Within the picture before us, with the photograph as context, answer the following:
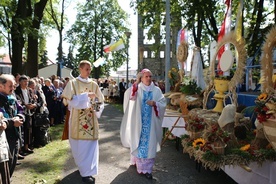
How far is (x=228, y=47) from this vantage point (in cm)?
602

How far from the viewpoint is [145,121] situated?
5.69 meters

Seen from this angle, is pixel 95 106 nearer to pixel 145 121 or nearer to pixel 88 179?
pixel 145 121

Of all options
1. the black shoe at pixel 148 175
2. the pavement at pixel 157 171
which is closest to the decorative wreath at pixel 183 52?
the pavement at pixel 157 171

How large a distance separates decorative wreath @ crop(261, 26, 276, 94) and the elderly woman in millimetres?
2028

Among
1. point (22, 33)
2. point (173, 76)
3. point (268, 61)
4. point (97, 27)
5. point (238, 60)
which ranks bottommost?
point (173, 76)

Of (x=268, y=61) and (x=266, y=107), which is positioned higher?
(x=268, y=61)

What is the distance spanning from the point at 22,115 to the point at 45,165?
6.73ft

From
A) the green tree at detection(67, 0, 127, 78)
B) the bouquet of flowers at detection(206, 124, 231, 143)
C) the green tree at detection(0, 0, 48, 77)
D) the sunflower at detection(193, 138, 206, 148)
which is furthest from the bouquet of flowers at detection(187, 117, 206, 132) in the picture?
the green tree at detection(67, 0, 127, 78)

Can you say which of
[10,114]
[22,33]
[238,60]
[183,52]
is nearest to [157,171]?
[238,60]

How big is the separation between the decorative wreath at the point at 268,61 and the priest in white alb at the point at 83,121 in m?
2.64

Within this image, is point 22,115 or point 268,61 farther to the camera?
point 22,115

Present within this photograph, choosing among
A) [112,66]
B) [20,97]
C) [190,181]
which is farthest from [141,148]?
[112,66]

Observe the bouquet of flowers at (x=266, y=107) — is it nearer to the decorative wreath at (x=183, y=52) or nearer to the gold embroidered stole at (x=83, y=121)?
the gold embroidered stole at (x=83, y=121)

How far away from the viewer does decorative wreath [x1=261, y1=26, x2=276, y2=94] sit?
13.1 feet
